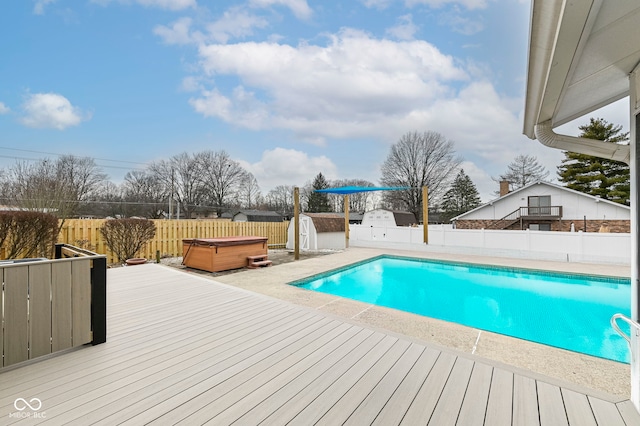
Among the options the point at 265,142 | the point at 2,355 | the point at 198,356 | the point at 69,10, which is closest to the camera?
the point at 2,355

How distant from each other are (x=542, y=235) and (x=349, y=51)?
29.7 ft

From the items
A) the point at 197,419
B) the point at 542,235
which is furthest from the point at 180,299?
the point at 542,235

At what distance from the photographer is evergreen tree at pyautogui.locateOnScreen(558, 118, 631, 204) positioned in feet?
58.2

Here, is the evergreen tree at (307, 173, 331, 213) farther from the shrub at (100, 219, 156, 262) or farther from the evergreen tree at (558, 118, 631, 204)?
the shrub at (100, 219, 156, 262)

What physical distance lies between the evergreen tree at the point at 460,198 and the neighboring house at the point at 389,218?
3.83 m

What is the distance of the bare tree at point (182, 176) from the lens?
3038cm

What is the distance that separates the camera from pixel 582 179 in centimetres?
1891

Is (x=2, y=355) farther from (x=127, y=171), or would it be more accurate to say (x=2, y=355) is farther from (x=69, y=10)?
(x=127, y=171)

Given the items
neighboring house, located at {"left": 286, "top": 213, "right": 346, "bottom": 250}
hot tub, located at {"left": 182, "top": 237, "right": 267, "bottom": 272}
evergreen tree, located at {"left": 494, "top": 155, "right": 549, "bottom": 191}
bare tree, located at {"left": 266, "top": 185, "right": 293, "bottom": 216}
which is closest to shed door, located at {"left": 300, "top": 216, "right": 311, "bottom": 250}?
neighboring house, located at {"left": 286, "top": 213, "right": 346, "bottom": 250}

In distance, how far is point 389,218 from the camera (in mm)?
23875

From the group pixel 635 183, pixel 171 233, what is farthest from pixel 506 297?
pixel 171 233

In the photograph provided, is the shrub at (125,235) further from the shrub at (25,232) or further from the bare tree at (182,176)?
the bare tree at (182,176)

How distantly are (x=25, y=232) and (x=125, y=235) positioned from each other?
226 cm

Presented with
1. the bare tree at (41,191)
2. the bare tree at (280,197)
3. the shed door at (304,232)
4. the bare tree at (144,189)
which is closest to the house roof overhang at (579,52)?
the shed door at (304,232)
